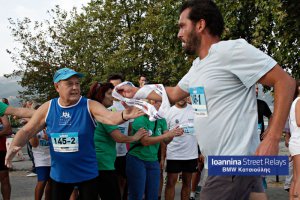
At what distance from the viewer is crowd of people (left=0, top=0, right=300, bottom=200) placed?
299 centimetres

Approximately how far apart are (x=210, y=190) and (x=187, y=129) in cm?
446

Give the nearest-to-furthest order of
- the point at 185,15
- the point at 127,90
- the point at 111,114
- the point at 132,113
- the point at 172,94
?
the point at 185,15 → the point at 172,94 → the point at 127,90 → the point at 132,113 → the point at 111,114

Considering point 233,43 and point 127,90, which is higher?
point 233,43

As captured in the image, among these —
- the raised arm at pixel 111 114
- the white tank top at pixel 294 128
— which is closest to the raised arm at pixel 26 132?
the raised arm at pixel 111 114

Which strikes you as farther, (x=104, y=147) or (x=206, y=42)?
(x=104, y=147)

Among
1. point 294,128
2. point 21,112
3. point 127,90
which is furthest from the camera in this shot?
point 294,128

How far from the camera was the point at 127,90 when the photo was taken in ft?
12.6

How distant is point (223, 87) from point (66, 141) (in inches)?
88.2

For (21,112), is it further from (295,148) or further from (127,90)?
(295,148)

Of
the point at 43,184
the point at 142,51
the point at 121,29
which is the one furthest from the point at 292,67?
the point at 121,29

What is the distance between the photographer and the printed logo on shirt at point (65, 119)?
4883 mm

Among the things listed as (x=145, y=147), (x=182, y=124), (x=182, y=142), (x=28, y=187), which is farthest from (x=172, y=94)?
(x=28, y=187)

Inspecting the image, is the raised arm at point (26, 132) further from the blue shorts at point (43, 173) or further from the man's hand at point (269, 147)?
the blue shorts at point (43, 173)

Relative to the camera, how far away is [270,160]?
2.74 metres
